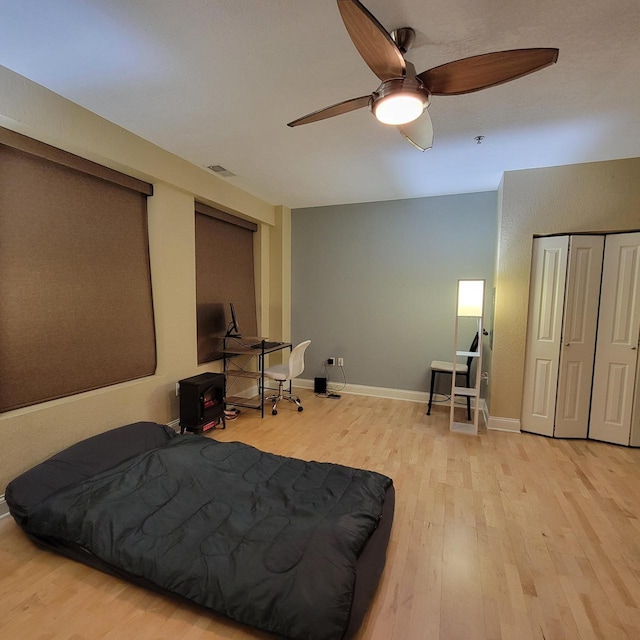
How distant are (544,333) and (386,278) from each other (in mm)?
1948

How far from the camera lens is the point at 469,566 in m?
1.79

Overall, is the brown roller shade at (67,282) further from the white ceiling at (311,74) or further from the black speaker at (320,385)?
the black speaker at (320,385)

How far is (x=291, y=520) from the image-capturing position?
5.73ft

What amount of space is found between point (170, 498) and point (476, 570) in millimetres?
1687

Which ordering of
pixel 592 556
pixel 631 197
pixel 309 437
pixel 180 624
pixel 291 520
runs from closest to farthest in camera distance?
pixel 180 624 → pixel 291 520 → pixel 592 556 → pixel 631 197 → pixel 309 437

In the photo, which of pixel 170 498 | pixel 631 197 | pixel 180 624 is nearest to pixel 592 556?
pixel 180 624

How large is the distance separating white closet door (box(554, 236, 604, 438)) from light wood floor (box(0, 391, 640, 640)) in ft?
1.22

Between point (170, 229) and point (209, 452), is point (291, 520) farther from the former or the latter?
point (170, 229)

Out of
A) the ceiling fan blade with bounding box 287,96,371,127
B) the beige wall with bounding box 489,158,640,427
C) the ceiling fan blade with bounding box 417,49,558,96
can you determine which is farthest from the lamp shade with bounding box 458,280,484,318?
the ceiling fan blade with bounding box 287,96,371,127

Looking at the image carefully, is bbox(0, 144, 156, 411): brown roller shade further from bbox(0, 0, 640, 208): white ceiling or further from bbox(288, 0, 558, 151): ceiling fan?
bbox(288, 0, 558, 151): ceiling fan

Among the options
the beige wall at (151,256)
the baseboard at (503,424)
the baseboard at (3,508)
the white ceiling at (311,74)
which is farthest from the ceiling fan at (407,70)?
the baseboard at (503,424)

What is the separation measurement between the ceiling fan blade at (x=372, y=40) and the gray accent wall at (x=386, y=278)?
Answer: 303 centimetres

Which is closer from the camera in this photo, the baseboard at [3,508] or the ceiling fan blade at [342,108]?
the ceiling fan blade at [342,108]

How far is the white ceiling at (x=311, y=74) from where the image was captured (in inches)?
61.7
